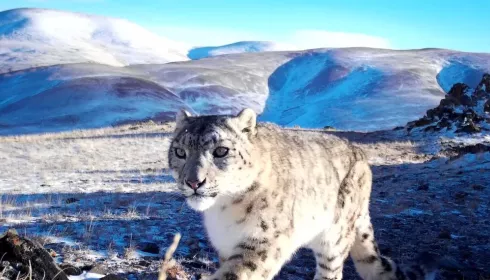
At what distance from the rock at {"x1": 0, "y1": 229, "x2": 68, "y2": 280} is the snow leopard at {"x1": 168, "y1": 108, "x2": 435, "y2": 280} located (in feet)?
4.85

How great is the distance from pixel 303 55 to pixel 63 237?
366 feet

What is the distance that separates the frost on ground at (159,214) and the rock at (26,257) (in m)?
1.03

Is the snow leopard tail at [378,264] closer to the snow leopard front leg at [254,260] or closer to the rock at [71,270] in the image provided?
the snow leopard front leg at [254,260]

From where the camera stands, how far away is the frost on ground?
695 centimetres

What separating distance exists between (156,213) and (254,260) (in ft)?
18.3

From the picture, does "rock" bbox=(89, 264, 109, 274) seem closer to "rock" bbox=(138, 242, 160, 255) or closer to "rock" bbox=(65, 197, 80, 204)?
"rock" bbox=(138, 242, 160, 255)

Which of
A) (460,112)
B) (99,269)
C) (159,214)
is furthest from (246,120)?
(460,112)

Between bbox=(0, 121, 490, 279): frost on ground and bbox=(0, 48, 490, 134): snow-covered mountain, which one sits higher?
bbox=(0, 121, 490, 279): frost on ground

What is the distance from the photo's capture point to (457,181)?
1276 cm

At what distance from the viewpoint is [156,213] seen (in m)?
9.70

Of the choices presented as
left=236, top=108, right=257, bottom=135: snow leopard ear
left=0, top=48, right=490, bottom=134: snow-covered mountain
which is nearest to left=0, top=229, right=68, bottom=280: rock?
left=236, top=108, right=257, bottom=135: snow leopard ear

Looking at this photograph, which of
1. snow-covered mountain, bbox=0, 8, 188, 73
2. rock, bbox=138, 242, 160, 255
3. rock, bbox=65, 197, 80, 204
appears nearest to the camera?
rock, bbox=138, 242, 160, 255

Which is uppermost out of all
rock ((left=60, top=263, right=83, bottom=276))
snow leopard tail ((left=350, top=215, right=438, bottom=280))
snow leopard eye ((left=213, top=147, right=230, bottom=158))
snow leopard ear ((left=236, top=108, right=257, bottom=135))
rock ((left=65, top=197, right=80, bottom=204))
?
snow leopard ear ((left=236, top=108, right=257, bottom=135))

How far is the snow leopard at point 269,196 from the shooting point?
14.8ft
